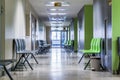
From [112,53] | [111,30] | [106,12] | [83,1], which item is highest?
[83,1]

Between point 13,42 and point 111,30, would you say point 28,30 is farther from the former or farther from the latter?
point 111,30

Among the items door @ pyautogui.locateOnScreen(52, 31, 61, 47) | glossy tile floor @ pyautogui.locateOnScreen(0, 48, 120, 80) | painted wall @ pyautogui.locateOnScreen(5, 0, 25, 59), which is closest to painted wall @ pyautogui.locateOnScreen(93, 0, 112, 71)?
glossy tile floor @ pyautogui.locateOnScreen(0, 48, 120, 80)

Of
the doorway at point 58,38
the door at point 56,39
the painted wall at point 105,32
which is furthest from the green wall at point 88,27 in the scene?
the door at point 56,39

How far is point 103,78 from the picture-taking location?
7.34 meters

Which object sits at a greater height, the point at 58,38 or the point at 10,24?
the point at 10,24

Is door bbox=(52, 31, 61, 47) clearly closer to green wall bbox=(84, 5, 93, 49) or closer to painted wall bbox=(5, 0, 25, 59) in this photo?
green wall bbox=(84, 5, 93, 49)

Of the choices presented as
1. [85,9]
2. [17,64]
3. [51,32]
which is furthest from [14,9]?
[51,32]

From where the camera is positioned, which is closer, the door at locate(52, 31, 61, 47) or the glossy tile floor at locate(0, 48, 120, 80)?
the glossy tile floor at locate(0, 48, 120, 80)

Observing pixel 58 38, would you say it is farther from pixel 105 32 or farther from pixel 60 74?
pixel 60 74

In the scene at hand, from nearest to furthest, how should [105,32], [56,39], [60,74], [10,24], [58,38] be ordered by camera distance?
[60,74]
[10,24]
[105,32]
[56,39]
[58,38]

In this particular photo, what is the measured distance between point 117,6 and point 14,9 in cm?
374

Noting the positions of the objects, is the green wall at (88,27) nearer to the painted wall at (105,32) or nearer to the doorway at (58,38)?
the painted wall at (105,32)

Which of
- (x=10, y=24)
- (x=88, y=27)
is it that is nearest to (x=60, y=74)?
(x=10, y=24)

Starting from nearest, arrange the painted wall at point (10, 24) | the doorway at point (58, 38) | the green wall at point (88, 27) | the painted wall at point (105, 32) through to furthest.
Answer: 1. the painted wall at point (10, 24)
2. the painted wall at point (105, 32)
3. the green wall at point (88, 27)
4. the doorway at point (58, 38)
